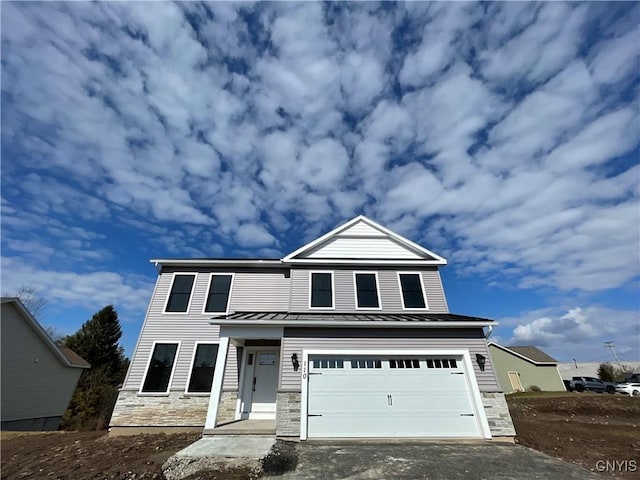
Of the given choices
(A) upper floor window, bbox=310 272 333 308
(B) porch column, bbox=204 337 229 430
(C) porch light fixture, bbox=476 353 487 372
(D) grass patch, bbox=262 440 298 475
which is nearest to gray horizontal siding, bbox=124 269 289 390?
(A) upper floor window, bbox=310 272 333 308

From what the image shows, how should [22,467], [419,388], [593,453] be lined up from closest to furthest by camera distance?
1. [22,467]
2. [593,453]
3. [419,388]

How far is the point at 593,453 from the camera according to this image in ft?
24.4

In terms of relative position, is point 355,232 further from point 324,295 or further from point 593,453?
point 593,453

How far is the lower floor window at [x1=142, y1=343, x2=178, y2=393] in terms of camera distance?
35.4 feet

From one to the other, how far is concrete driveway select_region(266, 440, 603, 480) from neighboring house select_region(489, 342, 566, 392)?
24553 mm

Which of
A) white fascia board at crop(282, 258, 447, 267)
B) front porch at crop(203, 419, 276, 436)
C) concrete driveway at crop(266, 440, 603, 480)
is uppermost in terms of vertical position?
white fascia board at crop(282, 258, 447, 267)

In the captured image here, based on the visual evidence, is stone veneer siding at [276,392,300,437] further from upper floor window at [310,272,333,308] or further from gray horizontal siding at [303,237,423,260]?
gray horizontal siding at [303,237,423,260]

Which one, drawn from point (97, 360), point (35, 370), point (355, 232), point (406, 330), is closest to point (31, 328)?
point (35, 370)

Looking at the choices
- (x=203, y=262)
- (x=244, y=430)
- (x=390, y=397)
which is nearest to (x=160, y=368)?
(x=203, y=262)

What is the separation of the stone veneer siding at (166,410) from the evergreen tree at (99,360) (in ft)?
39.2

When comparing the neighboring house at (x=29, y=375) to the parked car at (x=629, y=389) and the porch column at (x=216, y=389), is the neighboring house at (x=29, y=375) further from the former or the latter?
the parked car at (x=629, y=389)

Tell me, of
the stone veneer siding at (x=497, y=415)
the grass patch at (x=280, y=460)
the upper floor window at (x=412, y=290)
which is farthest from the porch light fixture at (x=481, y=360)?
the grass patch at (x=280, y=460)

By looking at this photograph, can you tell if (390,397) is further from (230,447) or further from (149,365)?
(149,365)

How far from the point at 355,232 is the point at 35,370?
18.8 meters
